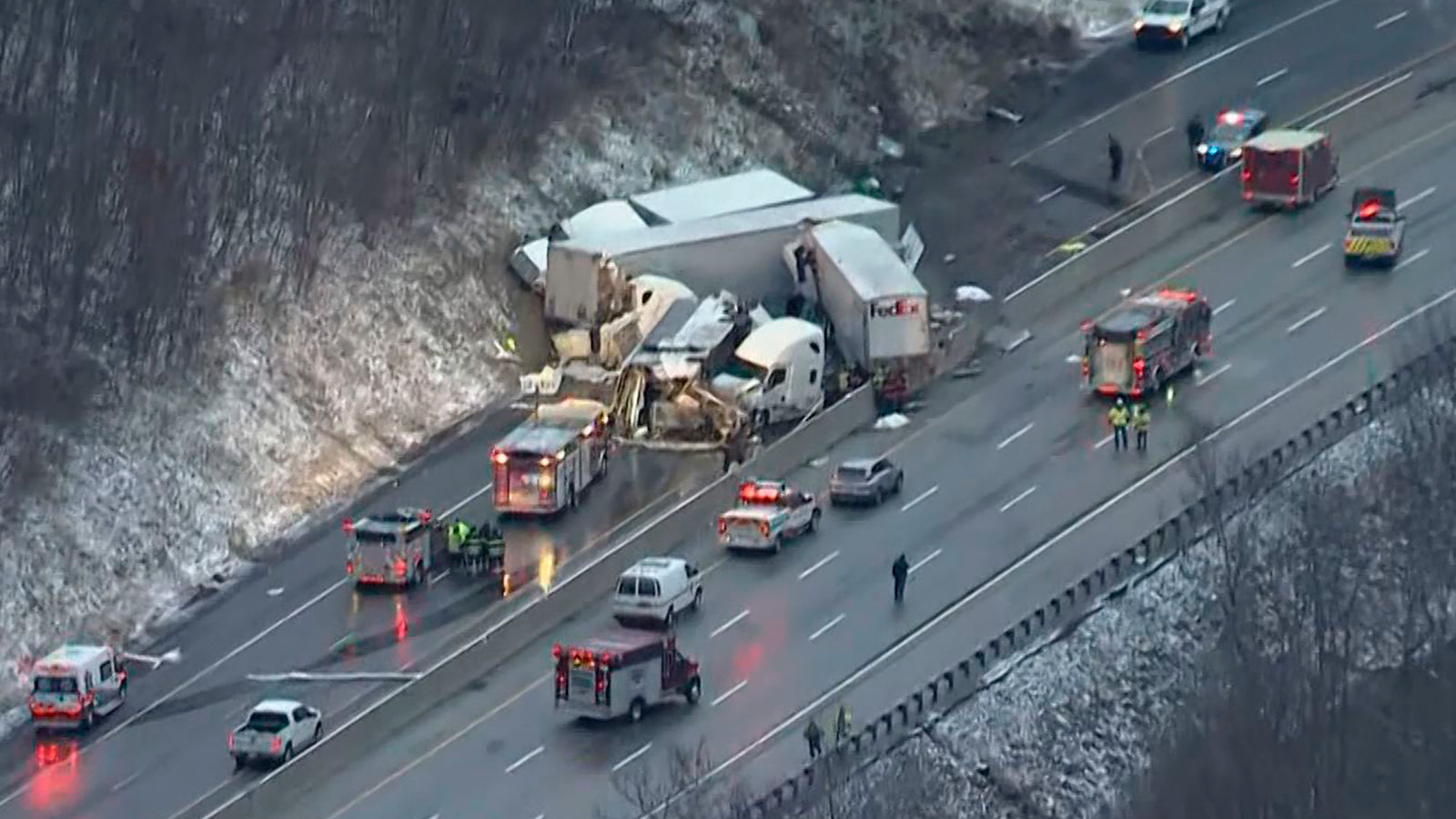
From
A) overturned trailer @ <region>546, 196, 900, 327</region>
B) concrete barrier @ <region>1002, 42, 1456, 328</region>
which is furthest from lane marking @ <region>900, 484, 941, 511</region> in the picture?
concrete barrier @ <region>1002, 42, 1456, 328</region>

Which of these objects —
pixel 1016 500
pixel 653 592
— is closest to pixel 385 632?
pixel 653 592

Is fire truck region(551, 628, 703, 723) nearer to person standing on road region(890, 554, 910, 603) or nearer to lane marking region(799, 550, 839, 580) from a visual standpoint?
person standing on road region(890, 554, 910, 603)

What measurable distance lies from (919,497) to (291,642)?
40.7ft

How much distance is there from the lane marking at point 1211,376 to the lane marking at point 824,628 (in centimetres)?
1252

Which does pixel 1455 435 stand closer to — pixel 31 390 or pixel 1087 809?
pixel 1087 809

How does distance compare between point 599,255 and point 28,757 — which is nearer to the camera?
point 28,757

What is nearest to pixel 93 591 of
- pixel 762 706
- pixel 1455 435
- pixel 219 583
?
pixel 219 583

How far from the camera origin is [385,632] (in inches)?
2721

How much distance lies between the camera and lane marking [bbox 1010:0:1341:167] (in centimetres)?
9169

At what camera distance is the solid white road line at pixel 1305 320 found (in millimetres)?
80312

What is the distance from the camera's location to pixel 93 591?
232 ft

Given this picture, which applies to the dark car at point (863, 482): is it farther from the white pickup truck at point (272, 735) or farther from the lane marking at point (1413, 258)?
the lane marking at point (1413, 258)

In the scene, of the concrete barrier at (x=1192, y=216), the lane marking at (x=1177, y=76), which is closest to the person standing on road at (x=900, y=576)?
the concrete barrier at (x=1192, y=216)

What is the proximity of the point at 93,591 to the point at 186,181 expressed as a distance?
12221mm
